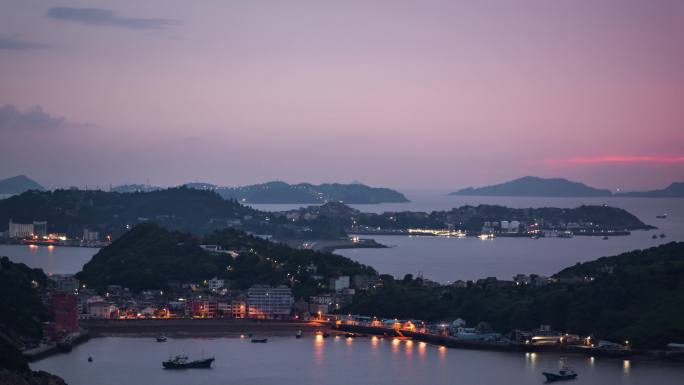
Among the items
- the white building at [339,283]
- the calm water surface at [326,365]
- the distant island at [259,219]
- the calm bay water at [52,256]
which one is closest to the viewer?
the calm water surface at [326,365]

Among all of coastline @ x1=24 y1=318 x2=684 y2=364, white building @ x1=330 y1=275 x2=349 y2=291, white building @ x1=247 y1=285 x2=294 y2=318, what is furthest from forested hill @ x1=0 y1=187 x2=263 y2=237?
coastline @ x1=24 y1=318 x2=684 y2=364

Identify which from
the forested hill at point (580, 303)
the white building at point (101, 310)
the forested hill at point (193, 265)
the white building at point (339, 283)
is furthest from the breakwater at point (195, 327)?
the white building at point (339, 283)

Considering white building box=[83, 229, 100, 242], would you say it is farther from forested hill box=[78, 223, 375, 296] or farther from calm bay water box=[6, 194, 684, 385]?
calm bay water box=[6, 194, 684, 385]

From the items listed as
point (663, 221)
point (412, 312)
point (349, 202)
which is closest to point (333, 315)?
point (412, 312)

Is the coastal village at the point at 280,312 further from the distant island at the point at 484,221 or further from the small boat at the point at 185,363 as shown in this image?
the distant island at the point at 484,221

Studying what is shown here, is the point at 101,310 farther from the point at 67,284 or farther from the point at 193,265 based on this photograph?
the point at 193,265

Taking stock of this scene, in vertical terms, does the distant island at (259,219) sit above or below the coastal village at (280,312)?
above
